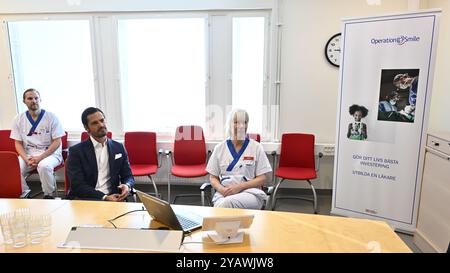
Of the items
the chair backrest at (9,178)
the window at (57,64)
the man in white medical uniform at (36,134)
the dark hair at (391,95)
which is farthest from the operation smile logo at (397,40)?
the man in white medical uniform at (36,134)

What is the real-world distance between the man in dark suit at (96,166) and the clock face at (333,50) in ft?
9.03

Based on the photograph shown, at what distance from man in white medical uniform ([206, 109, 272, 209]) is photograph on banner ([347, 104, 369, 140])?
1.07 meters

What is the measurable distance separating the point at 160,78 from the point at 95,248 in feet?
9.94

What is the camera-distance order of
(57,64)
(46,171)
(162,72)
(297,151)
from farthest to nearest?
(57,64) < (162,72) < (297,151) < (46,171)

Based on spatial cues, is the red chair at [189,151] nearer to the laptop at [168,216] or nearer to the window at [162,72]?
the window at [162,72]

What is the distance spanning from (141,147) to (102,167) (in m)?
1.44

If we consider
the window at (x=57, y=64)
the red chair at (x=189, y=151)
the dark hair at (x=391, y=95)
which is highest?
the window at (x=57, y=64)

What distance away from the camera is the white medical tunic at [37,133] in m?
3.79

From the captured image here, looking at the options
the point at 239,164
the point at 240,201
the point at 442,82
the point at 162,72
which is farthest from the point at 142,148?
the point at 442,82

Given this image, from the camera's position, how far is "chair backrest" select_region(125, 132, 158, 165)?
12.8 ft

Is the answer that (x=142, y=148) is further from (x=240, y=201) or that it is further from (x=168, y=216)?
(x=168, y=216)

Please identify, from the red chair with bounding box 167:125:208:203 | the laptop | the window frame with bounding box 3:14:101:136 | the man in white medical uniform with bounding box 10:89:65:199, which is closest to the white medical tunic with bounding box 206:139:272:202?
the laptop

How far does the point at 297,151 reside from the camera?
3.78 meters

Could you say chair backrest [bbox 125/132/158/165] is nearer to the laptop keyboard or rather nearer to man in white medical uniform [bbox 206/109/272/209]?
man in white medical uniform [bbox 206/109/272/209]
